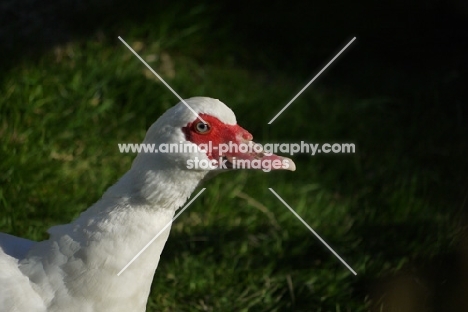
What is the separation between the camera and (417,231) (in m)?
3.65

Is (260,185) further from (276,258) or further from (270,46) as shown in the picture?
(270,46)

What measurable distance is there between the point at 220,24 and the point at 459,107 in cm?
134

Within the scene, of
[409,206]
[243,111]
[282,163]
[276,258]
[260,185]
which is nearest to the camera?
[282,163]

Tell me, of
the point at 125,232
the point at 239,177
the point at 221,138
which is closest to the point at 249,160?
the point at 221,138

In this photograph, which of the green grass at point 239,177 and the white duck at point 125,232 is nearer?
the white duck at point 125,232

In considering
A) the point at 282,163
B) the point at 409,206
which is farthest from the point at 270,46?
the point at 282,163

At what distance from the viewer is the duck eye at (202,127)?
250cm

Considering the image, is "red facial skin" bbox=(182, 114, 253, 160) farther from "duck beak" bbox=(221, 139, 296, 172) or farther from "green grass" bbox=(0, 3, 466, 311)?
"green grass" bbox=(0, 3, 466, 311)

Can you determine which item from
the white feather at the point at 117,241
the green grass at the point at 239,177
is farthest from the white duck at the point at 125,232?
the green grass at the point at 239,177

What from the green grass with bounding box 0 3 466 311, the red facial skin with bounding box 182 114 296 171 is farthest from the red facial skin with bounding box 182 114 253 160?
the green grass with bounding box 0 3 466 311

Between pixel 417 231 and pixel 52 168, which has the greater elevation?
pixel 52 168

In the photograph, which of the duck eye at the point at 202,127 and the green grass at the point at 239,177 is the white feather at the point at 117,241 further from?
the green grass at the point at 239,177

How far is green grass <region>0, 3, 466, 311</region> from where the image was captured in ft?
11.3

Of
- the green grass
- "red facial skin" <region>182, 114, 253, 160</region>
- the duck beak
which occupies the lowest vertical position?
the green grass
